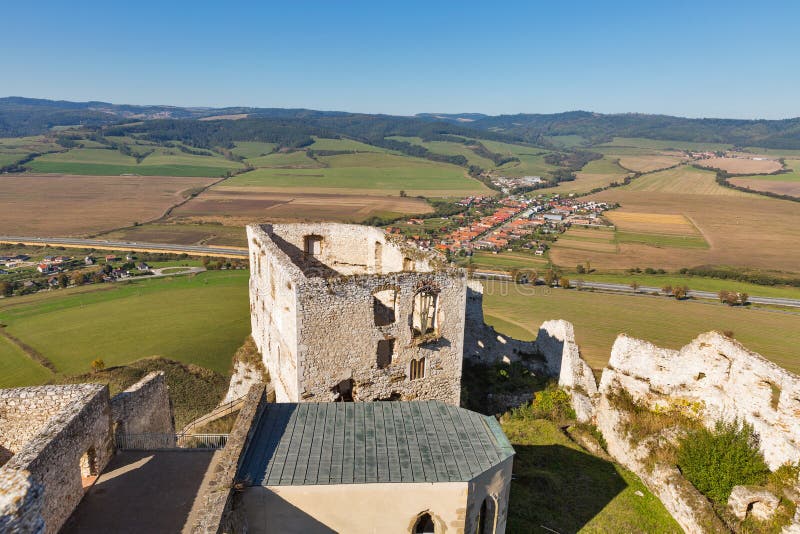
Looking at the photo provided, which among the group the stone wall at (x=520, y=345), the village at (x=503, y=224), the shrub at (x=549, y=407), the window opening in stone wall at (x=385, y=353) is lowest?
the village at (x=503, y=224)

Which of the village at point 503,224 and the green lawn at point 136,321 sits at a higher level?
the village at point 503,224

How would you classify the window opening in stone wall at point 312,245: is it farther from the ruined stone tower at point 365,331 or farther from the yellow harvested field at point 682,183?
the yellow harvested field at point 682,183

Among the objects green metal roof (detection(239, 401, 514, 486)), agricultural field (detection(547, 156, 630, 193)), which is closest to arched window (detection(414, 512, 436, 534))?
green metal roof (detection(239, 401, 514, 486))

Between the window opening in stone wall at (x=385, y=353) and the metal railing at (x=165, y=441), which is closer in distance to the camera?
the metal railing at (x=165, y=441)

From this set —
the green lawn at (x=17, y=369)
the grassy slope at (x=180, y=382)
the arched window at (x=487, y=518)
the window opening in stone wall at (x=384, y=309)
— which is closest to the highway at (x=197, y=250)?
the green lawn at (x=17, y=369)

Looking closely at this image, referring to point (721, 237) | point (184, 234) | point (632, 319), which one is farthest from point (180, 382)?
point (721, 237)

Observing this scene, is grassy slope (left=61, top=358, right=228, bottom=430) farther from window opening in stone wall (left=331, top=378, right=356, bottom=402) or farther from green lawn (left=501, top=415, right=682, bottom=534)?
green lawn (left=501, top=415, right=682, bottom=534)

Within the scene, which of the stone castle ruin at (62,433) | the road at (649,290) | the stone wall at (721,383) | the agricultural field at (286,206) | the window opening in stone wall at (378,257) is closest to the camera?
the stone castle ruin at (62,433)

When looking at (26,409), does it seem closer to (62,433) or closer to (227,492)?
(62,433)
